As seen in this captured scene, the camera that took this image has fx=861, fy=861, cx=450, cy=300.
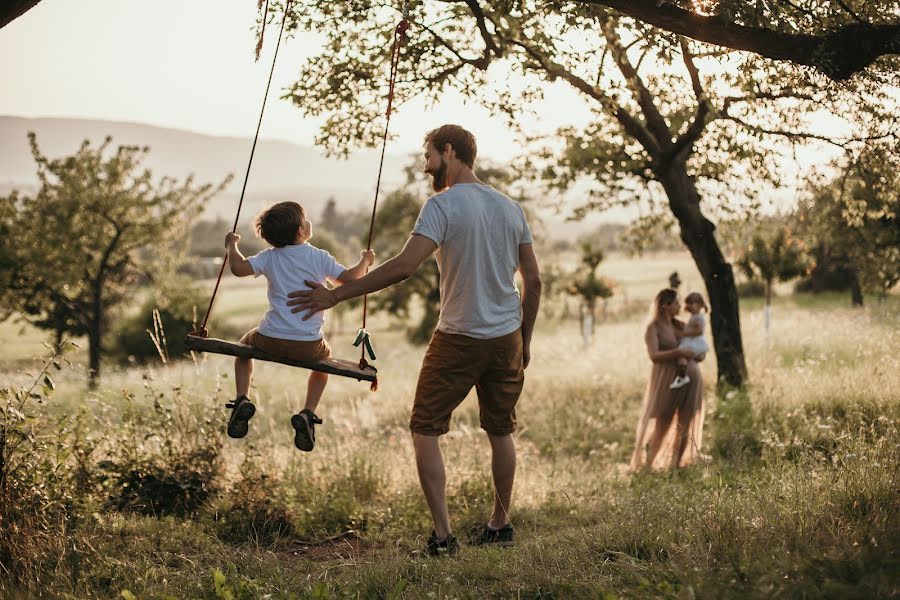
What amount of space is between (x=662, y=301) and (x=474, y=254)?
3654 mm

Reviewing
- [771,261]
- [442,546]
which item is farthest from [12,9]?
[771,261]

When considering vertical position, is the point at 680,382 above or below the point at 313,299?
below

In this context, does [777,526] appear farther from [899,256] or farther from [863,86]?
[899,256]

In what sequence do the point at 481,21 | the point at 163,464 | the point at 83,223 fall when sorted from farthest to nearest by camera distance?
the point at 83,223 → the point at 481,21 → the point at 163,464

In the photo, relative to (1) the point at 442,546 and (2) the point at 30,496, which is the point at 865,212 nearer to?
(1) the point at 442,546

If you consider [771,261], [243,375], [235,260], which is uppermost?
[771,261]

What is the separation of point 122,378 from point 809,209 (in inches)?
722

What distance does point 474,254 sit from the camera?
15.6 feet

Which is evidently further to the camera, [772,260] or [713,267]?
[772,260]

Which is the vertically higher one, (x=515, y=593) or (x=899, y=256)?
(x=899, y=256)

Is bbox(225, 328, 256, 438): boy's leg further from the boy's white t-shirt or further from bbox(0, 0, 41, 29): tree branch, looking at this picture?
bbox(0, 0, 41, 29): tree branch

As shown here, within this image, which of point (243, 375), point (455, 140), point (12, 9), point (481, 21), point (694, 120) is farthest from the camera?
point (694, 120)

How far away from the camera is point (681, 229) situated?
33.8ft

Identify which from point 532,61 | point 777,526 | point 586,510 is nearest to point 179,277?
point 532,61
